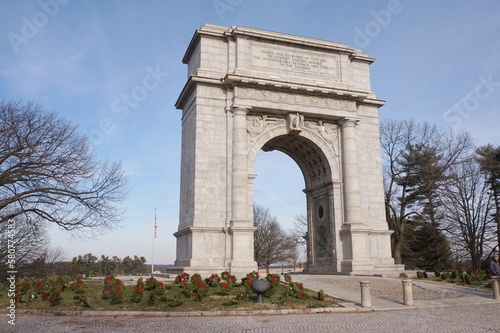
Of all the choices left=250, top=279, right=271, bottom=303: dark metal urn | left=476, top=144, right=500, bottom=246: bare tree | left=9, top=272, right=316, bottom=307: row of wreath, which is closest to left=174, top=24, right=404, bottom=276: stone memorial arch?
left=9, top=272, right=316, bottom=307: row of wreath

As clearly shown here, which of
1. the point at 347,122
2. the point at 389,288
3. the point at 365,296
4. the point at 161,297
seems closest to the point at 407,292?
the point at 365,296

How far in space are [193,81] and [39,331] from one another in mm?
17760

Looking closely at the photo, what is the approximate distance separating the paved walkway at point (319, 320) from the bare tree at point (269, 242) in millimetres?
39227

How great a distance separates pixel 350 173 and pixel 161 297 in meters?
15.8

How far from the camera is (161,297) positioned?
537 inches

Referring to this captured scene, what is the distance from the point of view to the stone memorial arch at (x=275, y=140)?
76.9 ft

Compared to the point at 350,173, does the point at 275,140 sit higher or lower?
higher

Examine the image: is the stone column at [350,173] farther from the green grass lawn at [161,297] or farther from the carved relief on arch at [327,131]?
the green grass lawn at [161,297]

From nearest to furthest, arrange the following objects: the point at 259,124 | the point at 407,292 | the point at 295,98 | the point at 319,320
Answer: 1. the point at 319,320
2. the point at 407,292
3. the point at 259,124
4. the point at 295,98

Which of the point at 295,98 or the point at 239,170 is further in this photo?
the point at 295,98

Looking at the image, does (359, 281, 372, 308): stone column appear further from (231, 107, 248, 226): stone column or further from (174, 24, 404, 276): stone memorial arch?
(231, 107, 248, 226): stone column

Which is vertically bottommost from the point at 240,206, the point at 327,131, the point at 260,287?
the point at 260,287

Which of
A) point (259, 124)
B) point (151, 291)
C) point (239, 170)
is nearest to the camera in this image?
point (151, 291)

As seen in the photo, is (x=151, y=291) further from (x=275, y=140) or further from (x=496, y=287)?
(x=275, y=140)
